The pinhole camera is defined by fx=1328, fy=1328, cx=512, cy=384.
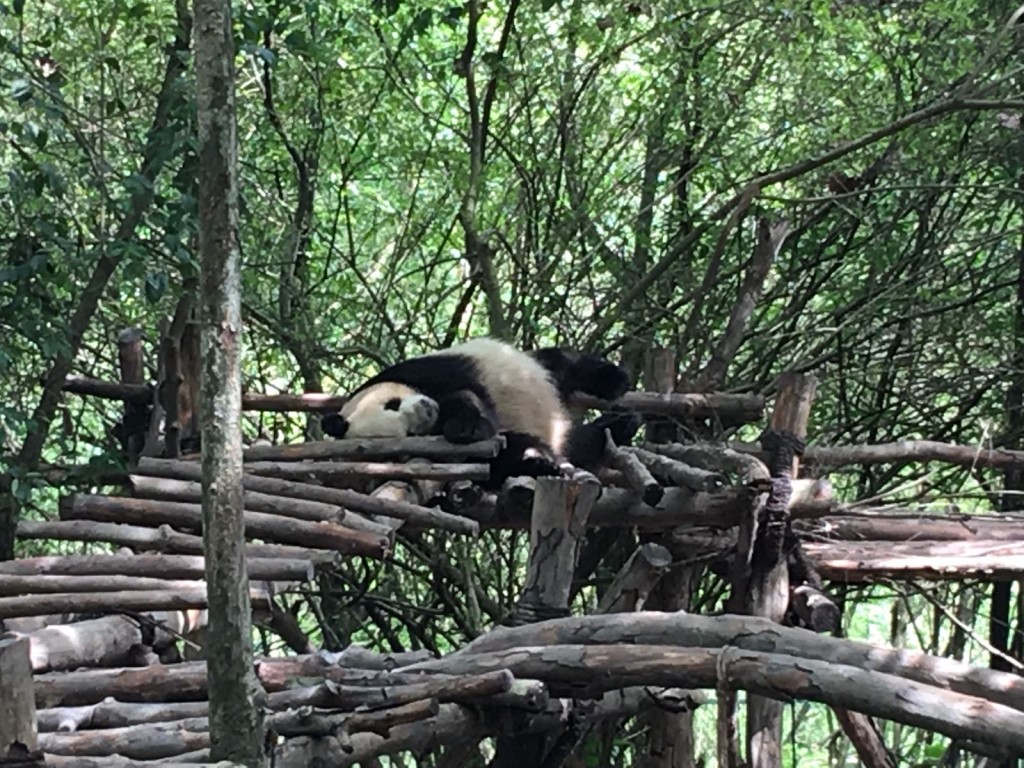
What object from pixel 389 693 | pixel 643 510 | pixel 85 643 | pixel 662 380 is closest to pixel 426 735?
pixel 389 693

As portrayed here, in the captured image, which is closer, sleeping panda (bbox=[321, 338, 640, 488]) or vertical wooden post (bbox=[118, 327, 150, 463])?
sleeping panda (bbox=[321, 338, 640, 488])

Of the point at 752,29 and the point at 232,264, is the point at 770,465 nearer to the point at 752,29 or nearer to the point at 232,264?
the point at 232,264

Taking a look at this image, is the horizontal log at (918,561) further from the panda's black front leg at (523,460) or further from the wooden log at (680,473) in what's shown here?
the panda's black front leg at (523,460)

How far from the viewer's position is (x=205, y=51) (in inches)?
84.5

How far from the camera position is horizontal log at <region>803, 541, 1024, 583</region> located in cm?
399

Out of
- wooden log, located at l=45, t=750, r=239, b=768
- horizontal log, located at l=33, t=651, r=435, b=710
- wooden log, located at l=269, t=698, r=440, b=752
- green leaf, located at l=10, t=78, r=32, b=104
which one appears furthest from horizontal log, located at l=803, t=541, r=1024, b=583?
green leaf, located at l=10, t=78, r=32, b=104

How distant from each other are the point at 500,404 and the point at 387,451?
0.81 meters

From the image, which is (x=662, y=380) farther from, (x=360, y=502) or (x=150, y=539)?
(x=150, y=539)

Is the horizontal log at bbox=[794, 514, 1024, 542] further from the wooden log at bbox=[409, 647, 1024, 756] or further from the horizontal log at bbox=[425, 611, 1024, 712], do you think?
the wooden log at bbox=[409, 647, 1024, 756]

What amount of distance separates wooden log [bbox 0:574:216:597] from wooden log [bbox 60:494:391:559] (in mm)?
372

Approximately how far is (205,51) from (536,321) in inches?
174

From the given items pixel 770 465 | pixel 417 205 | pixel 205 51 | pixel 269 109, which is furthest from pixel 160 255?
pixel 205 51

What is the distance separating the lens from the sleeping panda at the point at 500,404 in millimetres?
4527

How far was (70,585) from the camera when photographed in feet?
9.75
